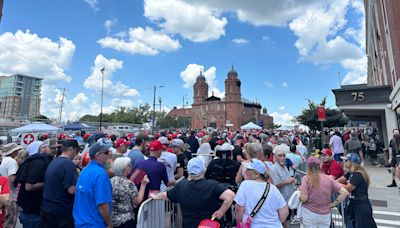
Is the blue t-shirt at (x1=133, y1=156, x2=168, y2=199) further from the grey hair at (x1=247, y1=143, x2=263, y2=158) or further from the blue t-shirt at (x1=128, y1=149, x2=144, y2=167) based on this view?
the grey hair at (x1=247, y1=143, x2=263, y2=158)

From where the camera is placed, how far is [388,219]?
22.1 feet

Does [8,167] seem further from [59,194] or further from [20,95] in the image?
[20,95]

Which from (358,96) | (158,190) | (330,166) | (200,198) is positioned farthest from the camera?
(358,96)

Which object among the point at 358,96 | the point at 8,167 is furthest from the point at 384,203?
the point at 8,167

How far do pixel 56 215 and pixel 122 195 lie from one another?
111cm

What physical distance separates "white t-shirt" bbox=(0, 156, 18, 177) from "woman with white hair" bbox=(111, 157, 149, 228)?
9.12 ft

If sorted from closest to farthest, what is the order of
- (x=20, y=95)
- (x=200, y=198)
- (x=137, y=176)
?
1. (x=200, y=198)
2. (x=137, y=176)
3. (x=20, y=95)

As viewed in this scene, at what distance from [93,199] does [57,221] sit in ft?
3.32

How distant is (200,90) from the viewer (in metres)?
123

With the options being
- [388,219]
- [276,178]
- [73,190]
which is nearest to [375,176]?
[388,219]

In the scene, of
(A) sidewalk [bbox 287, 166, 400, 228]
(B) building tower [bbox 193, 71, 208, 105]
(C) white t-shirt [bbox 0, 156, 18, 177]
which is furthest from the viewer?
(B) building tower [bbox 193, 71, 208, 105]

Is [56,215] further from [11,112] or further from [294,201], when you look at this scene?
[11,112]

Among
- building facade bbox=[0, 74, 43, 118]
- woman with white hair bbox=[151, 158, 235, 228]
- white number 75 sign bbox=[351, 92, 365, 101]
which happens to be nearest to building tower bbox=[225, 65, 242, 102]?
building facade bbox=[0, 74, 43, 118]

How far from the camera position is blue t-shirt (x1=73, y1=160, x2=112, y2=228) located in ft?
9.64
